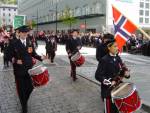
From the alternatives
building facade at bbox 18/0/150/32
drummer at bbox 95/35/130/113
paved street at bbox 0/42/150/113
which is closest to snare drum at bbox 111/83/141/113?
drummer at bbox 95/35/130/113

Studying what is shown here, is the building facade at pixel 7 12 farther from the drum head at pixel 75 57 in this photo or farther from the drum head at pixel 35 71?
the drum head at pixel 35 71

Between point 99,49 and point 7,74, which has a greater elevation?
point 99,49

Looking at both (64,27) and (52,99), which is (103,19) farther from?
(52,99)

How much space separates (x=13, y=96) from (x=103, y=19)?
53.8 meters

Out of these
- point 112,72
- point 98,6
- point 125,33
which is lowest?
point 112,72

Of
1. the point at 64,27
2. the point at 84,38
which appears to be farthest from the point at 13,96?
the point at 64,27

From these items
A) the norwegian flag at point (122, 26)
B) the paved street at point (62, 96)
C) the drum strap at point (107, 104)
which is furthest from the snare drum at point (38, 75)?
the drum strap at point (107, 104)

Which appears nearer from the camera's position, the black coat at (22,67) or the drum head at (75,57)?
the black coat at (22,67)

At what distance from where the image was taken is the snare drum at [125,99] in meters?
5.98

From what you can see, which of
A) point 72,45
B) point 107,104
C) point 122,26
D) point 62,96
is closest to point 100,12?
point 72,45

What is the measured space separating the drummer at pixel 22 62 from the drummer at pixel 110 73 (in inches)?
82.9

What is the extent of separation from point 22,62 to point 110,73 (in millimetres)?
2265

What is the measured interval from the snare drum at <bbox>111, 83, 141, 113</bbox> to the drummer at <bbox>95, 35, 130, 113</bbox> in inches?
15.1

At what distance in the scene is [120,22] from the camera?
7.60 metres
